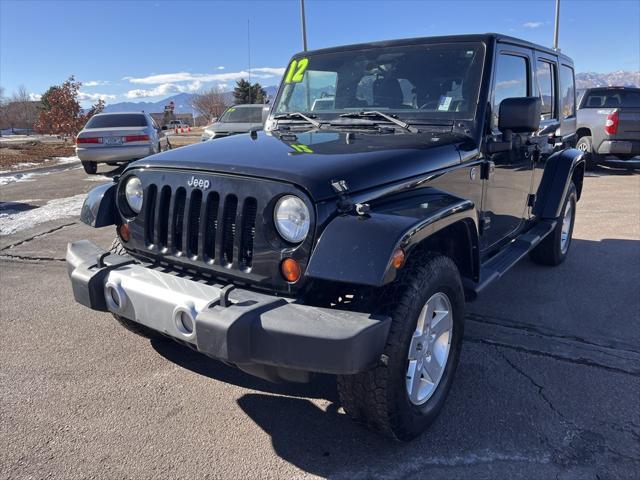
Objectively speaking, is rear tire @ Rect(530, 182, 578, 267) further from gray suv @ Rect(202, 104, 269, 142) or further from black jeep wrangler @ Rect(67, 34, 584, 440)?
gray suv @ Rect(202, 104, 269, 142)

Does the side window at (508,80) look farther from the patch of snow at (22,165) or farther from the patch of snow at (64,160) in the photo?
the patch of snow at (64,160)

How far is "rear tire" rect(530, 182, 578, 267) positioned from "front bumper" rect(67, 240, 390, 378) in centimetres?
354

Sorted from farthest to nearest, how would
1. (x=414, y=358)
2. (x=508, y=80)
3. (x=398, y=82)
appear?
(x=508, y=80), (x=398, y=82), (x=414, y=358)

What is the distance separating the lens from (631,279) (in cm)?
496

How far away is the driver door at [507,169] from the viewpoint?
3527 mm

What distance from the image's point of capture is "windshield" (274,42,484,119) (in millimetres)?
3406

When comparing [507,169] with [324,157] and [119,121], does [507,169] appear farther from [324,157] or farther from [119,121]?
[119,121]

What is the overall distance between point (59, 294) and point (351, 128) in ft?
9.80

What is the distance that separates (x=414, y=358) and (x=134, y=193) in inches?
69.7

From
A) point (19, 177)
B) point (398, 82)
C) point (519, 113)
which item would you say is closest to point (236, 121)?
point (19, 177)

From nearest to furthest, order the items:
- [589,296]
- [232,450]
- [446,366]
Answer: [232,450]
[446,366]
[589,296]

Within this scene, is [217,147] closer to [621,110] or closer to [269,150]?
[269,150]

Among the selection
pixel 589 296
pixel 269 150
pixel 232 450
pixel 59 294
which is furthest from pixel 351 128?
pixel 59 294

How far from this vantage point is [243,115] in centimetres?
1432
